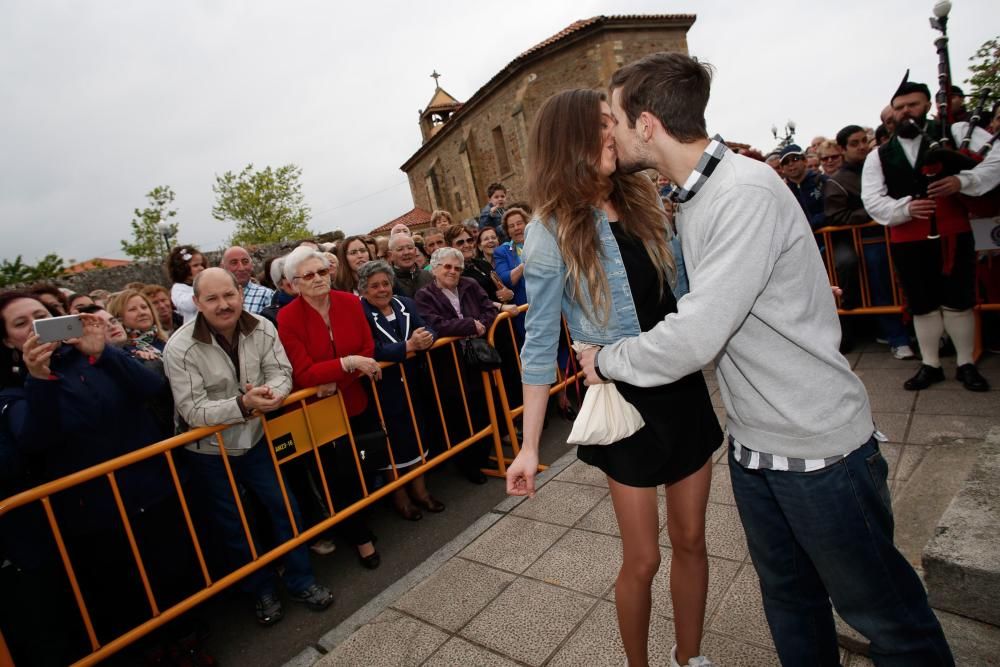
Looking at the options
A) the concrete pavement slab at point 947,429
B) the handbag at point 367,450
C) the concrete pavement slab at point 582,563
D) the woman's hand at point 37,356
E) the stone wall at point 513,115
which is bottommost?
the concrete pavement slab at point 947,429

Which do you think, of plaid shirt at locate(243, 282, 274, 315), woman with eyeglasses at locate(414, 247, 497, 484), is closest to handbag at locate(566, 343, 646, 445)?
woman with eyeglasses at locate(414, 247, 497, 484)

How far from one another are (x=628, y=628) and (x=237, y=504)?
2.36 metres

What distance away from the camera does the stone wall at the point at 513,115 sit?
22703 mm

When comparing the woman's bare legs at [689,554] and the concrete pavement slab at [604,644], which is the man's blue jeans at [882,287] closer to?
the concrete pavement slab at [604,644]

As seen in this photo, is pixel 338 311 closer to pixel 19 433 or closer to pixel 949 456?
pixel 19 433

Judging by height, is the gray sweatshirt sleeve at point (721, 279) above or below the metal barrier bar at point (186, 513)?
above

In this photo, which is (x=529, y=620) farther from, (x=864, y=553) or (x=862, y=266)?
(x=862, y=266)

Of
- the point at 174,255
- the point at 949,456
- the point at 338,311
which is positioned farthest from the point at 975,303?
the point at 174,255

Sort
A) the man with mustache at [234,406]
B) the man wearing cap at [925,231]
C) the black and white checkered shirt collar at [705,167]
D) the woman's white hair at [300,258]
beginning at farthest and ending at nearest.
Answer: the man wearing cap at [925,231]
the woman's white hair at [300,258]
the man with mustache at [234,406]
the black and white checkered shirt collar at [705,167]

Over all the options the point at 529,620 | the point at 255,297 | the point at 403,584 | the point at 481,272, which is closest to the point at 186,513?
the point at 403,584

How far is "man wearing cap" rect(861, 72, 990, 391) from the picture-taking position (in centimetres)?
416

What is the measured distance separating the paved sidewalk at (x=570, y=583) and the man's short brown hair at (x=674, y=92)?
6.60 feet

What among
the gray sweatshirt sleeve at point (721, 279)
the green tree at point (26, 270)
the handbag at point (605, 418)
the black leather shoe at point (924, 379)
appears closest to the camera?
the gray sweatshirt sleeve at point (721, 279)

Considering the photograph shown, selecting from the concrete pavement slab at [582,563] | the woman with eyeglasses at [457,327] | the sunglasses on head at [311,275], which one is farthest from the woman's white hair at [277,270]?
the concrete pavement slab at [582,563]
